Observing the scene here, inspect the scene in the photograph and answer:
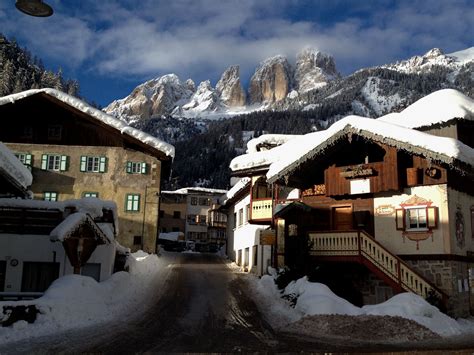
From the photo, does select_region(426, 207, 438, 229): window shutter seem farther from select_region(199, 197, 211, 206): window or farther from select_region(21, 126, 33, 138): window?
select_region(199, 197, 211, 206): window

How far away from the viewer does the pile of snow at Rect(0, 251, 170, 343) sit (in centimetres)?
1350

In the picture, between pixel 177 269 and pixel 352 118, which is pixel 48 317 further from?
pixel 177 269

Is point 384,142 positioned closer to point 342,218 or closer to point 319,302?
point 342,218

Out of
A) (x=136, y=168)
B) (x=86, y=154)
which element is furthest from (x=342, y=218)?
(x=86, y=154)

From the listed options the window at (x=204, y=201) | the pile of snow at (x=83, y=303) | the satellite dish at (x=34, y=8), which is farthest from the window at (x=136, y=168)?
the window at (x=204, y=201)

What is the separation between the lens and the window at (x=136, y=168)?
37031mm

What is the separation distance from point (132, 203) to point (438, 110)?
881 inches

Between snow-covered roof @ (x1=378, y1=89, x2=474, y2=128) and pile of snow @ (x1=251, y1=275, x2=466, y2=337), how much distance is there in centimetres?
1229

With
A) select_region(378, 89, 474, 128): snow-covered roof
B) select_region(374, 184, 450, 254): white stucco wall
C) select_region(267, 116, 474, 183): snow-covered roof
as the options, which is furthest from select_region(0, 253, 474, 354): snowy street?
select_region(378, 89, 474, 128): snow-covered roof

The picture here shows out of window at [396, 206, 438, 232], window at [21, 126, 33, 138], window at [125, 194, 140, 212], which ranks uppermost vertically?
window at [21, 126, 33, 138]

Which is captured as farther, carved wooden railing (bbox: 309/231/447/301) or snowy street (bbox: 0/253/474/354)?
carved wooden railing (bbox: 309/231/447/301)

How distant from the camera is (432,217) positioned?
803 inches

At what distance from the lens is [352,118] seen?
21906mm

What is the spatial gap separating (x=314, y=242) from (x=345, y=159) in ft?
16.0
